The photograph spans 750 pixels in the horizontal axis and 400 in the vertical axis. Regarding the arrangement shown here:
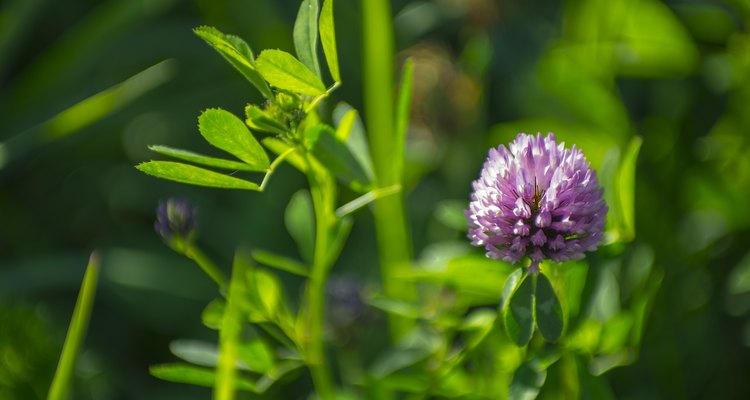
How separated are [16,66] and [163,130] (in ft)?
0.78

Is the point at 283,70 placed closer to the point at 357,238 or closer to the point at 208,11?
the point at 357,238

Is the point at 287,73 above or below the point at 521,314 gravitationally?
above

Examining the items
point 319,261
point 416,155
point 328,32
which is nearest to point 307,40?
point 328,32

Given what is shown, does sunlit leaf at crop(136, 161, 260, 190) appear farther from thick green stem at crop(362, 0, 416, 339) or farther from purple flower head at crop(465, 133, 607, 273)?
thick green stem at crop(362, 0, 416, 339)

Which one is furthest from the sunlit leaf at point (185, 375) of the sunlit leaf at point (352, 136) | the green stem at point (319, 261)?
the sunlit leaf at point (352, 136)

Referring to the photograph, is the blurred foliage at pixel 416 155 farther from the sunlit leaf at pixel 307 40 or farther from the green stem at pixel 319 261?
the sunlit leaf at pixel 307 40

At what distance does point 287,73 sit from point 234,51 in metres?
0.03

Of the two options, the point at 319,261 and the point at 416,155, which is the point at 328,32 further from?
the point at 416,155

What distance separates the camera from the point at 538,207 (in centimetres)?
44

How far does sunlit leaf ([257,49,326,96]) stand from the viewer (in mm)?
443

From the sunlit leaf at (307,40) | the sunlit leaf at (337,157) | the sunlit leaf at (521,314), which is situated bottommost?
the sunlit leaf at (521,314)

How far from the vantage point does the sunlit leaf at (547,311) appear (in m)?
0.44

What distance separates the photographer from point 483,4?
108cm

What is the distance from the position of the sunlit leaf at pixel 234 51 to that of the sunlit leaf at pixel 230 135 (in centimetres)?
3
